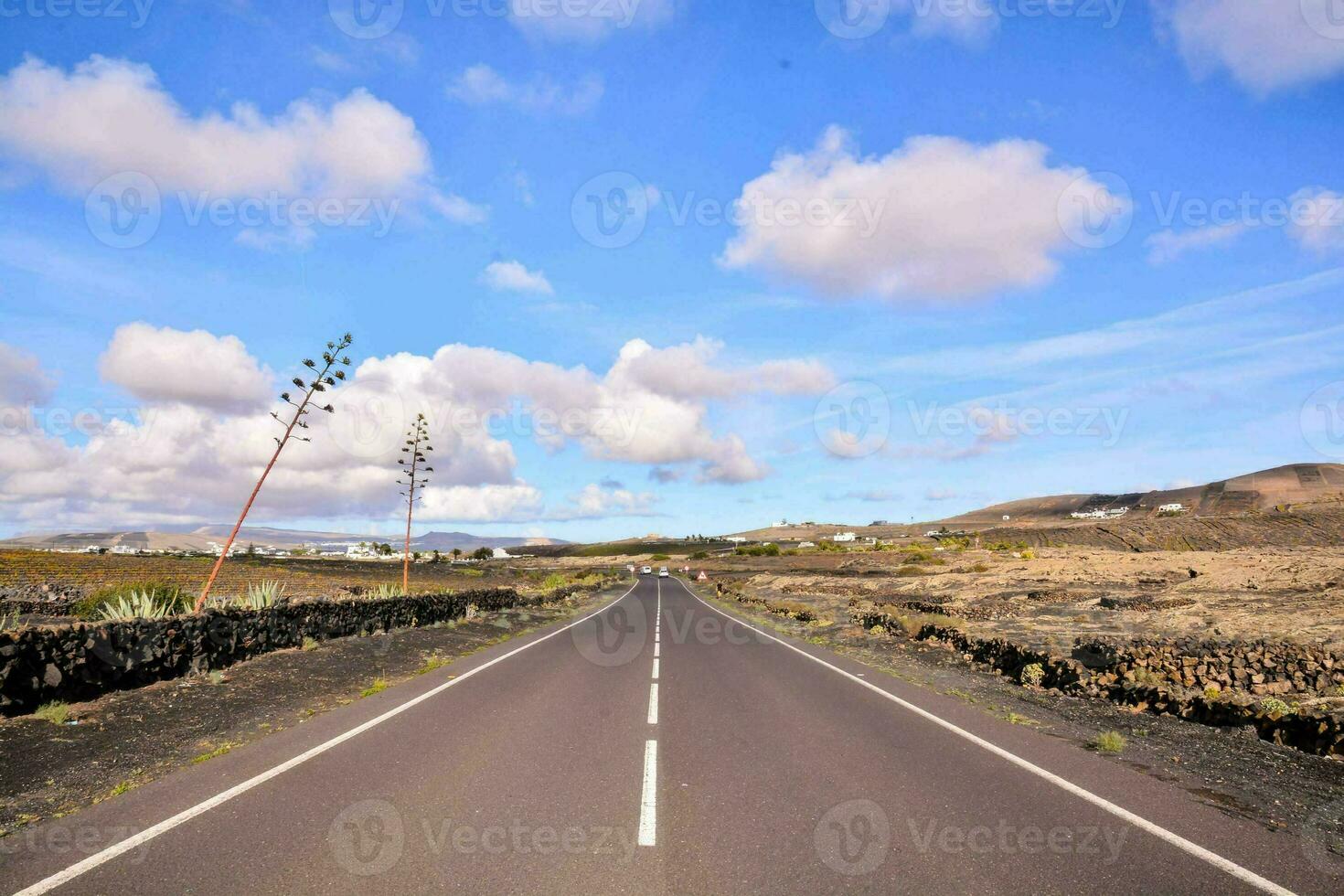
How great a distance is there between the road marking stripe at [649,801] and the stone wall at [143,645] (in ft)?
28.0

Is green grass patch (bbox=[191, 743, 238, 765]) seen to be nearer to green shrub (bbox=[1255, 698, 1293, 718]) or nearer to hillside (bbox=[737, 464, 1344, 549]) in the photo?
green shrub (bbox=[1255, 698, 1293, 718])

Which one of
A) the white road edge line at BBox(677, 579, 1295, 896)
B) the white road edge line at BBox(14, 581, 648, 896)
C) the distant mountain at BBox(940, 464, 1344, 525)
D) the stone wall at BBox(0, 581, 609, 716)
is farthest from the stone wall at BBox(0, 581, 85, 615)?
the distant mountain at BBox(940, 464, 1344, 525)

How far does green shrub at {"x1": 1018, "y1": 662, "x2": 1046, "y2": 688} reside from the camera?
1445cm

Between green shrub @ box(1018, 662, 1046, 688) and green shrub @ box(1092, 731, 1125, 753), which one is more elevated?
green shrub @ box(1092, 731, 1125, 753)

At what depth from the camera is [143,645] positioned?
12.0m

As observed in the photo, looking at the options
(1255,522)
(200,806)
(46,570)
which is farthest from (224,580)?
(1255,522)

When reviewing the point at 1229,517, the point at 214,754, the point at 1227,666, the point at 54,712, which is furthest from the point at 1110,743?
the point at 1229,517

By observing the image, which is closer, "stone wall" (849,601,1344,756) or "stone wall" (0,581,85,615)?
"stone wall" (849,601,1344,756)

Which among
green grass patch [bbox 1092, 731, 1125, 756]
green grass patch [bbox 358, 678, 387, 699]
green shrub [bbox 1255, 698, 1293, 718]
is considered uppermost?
green shrub [bbox 1255, 698, 1293, 718]

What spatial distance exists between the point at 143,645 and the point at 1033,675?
16814 millimetres

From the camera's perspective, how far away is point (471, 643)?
21.5 m

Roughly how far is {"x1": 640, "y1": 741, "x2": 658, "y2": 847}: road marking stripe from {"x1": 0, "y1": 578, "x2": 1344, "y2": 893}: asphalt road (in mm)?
29

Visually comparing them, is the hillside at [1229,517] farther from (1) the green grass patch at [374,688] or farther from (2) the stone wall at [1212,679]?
(1) the green grass patch at [374,688]

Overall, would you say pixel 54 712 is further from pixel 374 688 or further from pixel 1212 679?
pixel 1212 679
